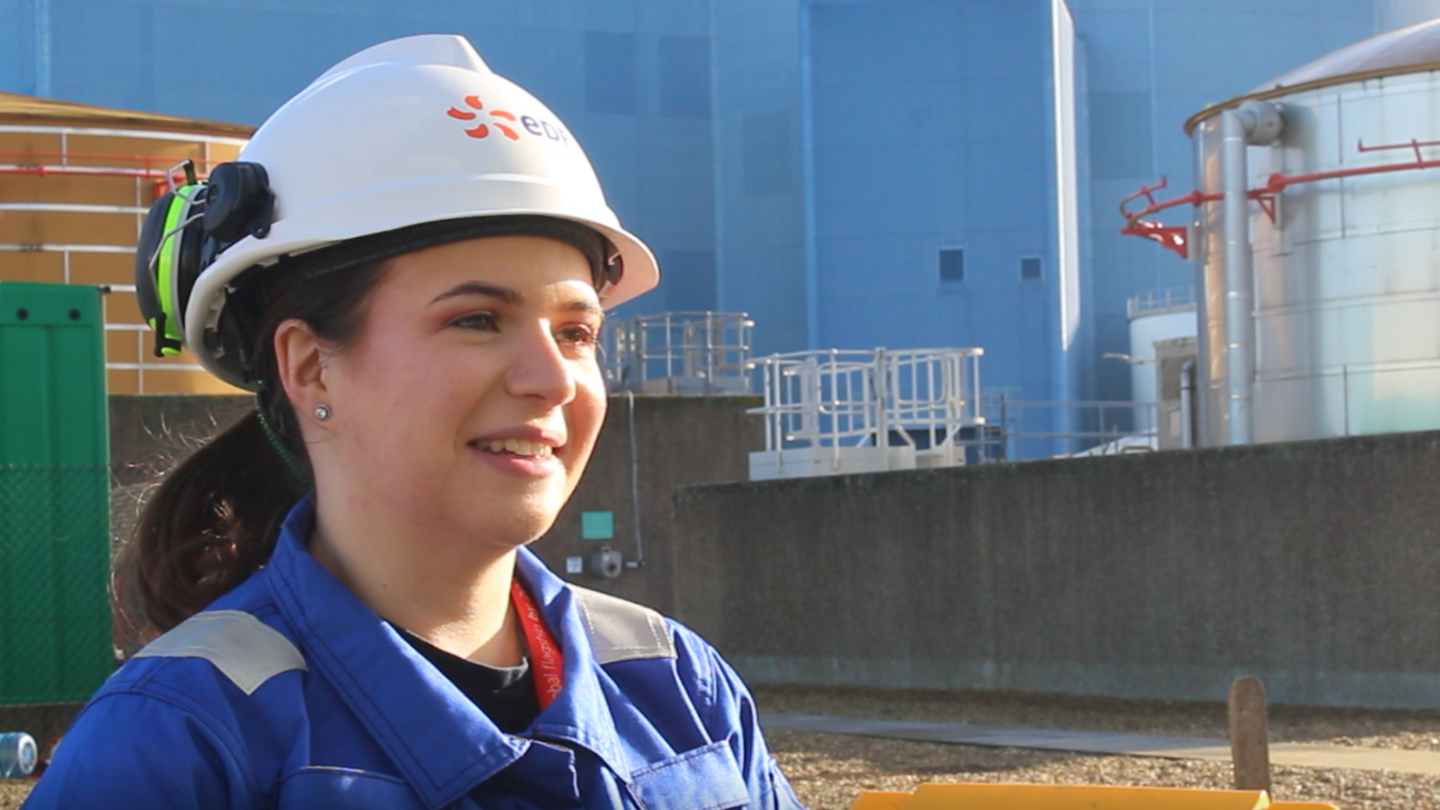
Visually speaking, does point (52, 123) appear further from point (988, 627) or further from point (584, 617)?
point (584, 617)

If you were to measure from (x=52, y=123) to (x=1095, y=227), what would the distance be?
90.1 feet

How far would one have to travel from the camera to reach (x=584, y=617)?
219 centimetres

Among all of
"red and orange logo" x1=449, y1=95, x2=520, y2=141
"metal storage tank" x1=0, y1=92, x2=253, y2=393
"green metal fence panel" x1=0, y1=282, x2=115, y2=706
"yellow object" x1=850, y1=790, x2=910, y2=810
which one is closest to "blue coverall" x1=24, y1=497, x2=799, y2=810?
"red and orange logo" x1=449, y1=95, x2=520, y2=141

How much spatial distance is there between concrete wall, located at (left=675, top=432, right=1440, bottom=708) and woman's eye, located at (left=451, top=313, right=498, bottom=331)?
1180 cm

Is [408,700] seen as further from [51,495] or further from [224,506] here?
[51,495]

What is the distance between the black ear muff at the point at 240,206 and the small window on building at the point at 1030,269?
117 feet

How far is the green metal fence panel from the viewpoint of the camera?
9336mm

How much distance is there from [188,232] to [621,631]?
2.29 feet

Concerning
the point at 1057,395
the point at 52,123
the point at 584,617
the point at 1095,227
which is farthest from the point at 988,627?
the point at 1095,227

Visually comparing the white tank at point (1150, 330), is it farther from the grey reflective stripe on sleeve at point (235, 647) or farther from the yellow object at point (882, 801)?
the grey reflective stripe on sleeve at point (235, 647)

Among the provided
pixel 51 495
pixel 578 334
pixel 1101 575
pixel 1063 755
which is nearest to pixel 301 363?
pixel 578 334

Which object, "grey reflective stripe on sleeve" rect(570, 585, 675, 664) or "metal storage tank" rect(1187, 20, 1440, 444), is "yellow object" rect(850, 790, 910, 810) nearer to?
"grey reflective stripe on sleeve" rect(570, 585, 675, 664)

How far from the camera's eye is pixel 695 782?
2049 mm

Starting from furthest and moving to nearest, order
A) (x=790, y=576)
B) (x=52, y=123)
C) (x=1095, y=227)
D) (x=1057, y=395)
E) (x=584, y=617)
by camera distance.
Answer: (x=1095, y=227), (x=1057, y=395), (x=790, y=576), (x=52, y=123), (x=584, y=617)
